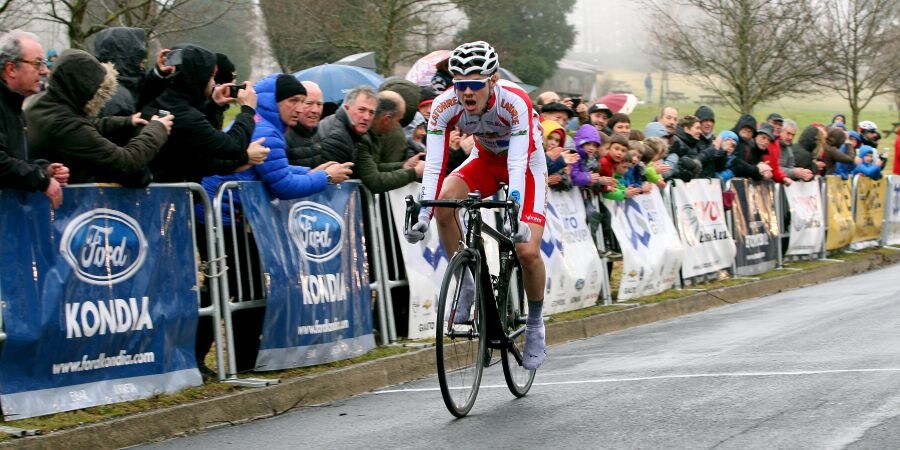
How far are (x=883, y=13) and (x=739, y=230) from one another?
67.2ft

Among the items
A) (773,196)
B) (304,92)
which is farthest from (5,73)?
(773,196)

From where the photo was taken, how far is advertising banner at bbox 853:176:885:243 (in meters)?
22.1

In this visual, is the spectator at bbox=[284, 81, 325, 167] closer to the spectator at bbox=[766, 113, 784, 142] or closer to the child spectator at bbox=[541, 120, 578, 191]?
the child spectator at bbox=[541, 120, 578, 191]

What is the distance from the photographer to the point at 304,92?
9.70 m

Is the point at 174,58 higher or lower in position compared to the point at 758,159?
higher

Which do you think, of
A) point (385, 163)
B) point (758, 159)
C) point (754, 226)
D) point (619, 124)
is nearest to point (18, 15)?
point (619, 124)

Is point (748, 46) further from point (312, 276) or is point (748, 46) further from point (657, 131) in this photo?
point (312, 276)

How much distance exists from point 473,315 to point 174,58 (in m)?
2.87

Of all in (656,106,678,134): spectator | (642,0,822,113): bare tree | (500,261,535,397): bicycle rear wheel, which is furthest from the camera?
(642,0,822,113): bare tree

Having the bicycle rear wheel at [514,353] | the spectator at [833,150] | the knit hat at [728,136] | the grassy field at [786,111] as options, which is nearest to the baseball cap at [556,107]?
the knit hat at [728,136]

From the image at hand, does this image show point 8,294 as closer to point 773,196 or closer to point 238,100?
point 238,100

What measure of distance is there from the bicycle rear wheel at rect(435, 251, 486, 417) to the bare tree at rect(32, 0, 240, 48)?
11.0 meters

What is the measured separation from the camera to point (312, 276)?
932 centimetres

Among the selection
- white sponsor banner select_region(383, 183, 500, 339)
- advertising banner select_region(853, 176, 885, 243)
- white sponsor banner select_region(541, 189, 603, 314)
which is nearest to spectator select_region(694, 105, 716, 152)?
white sponsor banner select_region(541, 189, 603, 314)
